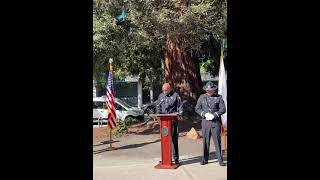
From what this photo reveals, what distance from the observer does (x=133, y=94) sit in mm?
47469

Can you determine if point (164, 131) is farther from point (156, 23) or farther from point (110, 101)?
point (156, 23)

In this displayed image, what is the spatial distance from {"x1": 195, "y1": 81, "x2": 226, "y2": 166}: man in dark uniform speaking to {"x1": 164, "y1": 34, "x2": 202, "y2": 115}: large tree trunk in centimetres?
880

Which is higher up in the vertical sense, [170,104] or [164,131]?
[170,104]

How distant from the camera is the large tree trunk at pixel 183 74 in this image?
60.2 ft

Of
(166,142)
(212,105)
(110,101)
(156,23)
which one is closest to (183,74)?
(156,23)

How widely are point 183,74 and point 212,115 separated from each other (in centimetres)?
939

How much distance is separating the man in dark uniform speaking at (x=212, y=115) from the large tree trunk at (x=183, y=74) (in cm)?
880

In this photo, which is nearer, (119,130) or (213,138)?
(213,138)

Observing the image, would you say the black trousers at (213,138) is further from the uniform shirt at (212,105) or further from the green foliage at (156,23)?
the green foliage at (156,23)

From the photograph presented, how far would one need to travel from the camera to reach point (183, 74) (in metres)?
18.5
